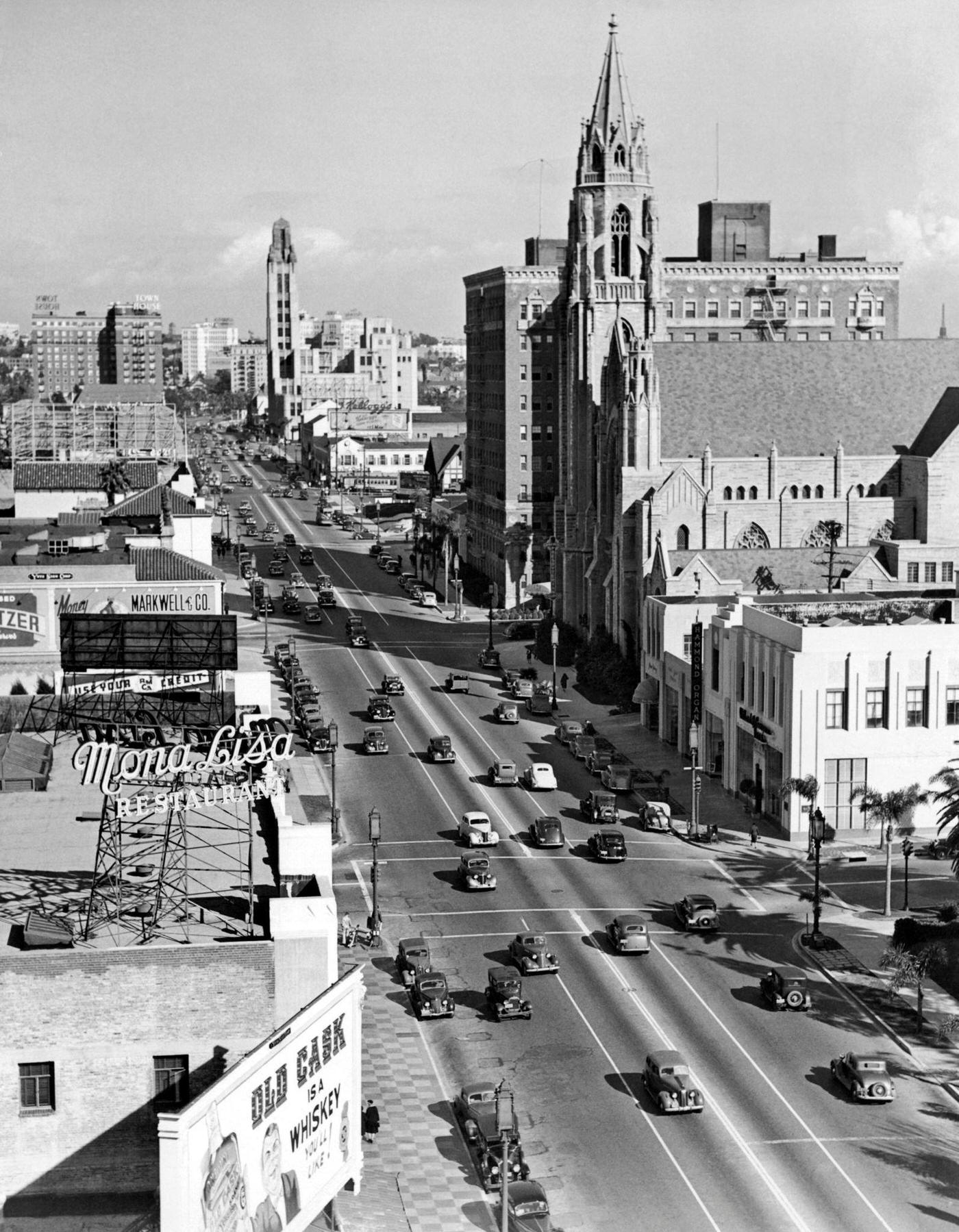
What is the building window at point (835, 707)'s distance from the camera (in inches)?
3880

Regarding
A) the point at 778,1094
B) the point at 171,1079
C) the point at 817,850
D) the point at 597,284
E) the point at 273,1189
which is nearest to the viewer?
the point at 273,1189

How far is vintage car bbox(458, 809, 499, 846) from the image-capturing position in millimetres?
96125

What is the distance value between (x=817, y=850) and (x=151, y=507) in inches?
3394

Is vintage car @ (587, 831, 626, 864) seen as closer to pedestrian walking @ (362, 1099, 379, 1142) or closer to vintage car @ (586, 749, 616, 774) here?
vintage car @ (586, 749, 616, 774)

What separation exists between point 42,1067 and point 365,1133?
49.2 feet

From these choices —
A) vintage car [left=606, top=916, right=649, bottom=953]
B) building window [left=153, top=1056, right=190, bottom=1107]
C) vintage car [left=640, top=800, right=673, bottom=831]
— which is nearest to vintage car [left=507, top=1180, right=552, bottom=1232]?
building window [left=153, top=1056, right=190, bottom=1107]

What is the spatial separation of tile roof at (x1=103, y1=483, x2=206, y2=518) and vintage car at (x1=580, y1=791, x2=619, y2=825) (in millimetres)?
61887

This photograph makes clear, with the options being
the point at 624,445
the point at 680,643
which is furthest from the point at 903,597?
the point at 624,445

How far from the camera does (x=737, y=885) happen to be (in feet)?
295

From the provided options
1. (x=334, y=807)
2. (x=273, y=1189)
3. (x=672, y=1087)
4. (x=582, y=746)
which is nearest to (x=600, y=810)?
(x=334, y=807)

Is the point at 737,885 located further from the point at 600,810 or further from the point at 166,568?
the point at 166,568

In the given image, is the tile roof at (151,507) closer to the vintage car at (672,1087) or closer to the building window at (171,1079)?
the vintage car at (672,1087)

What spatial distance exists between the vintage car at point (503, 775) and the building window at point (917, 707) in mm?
23003

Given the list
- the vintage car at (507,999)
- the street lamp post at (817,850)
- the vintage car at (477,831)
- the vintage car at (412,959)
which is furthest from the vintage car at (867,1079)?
the vintage car at (477,831)
